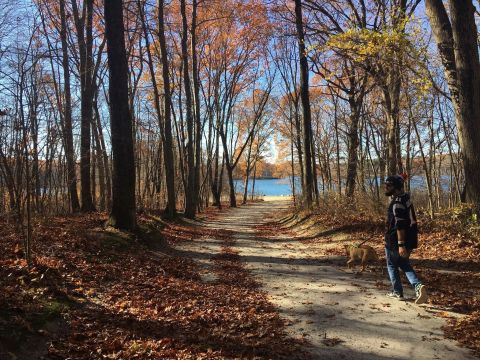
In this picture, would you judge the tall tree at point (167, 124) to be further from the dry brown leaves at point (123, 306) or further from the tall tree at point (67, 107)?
the dry brown leaves at point (123, 306)

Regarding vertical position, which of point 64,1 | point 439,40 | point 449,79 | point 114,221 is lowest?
point 114,221

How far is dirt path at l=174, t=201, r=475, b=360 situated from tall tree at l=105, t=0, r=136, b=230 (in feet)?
9.79

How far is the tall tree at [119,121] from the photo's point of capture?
428 inches

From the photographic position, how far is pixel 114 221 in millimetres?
11023

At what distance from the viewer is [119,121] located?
35.8 feet

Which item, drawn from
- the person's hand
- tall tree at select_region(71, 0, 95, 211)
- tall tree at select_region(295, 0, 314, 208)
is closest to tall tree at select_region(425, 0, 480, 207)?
the person's hand

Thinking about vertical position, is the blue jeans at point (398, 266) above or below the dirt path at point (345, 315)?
above

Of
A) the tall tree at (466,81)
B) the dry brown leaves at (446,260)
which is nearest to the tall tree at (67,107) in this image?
the dry brown leaves at (446,260)

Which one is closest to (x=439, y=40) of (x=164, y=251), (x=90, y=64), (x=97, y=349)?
(x=164, y=251)

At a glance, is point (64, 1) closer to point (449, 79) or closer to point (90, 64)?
point (90, 64)

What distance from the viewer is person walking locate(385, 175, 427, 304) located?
19.2 feet

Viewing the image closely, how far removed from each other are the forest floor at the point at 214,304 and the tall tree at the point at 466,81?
72.0 inches

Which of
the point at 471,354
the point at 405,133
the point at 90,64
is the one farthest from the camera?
the point at 405,133

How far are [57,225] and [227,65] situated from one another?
25.4m
